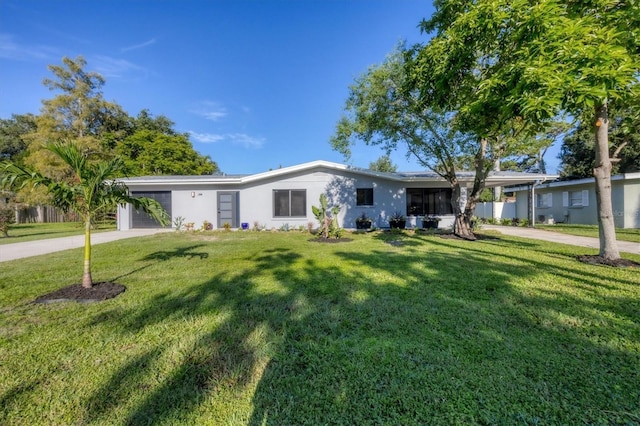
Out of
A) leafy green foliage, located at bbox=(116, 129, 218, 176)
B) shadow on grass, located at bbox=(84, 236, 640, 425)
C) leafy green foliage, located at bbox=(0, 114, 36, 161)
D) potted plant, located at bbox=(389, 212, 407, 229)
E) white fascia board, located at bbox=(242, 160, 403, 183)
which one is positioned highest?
leafy green foliage, located at bbox=(0, 114, 36, 161)

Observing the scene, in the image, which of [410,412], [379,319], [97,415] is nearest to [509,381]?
[410,412]

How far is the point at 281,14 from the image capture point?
1174 cm

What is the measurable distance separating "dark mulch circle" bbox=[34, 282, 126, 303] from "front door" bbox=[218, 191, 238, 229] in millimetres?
9983

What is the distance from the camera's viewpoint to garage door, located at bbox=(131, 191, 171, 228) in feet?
47.2

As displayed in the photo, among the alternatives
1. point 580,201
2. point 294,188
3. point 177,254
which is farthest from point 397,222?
point 580,201

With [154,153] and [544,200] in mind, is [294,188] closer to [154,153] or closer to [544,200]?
[544,200]

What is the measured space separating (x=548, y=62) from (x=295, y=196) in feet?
36.9

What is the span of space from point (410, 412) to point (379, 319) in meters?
1.43

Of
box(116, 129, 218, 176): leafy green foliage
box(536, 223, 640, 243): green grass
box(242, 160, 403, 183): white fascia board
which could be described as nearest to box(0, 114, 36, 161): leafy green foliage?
box(116, 129, 218, 176): leafy green foliage

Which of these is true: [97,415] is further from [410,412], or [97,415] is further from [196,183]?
[196,183]

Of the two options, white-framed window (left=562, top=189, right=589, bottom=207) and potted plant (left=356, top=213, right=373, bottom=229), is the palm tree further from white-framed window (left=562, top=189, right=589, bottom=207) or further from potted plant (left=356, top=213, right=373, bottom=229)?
white-framed window (left=562, top=189, right=589, bottom=207)

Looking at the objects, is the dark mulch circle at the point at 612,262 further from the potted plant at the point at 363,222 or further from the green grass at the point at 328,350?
the potted plant at the point at 363,222

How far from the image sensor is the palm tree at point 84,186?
3816mm

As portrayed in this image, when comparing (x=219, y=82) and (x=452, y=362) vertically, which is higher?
(x=219, y=82)
